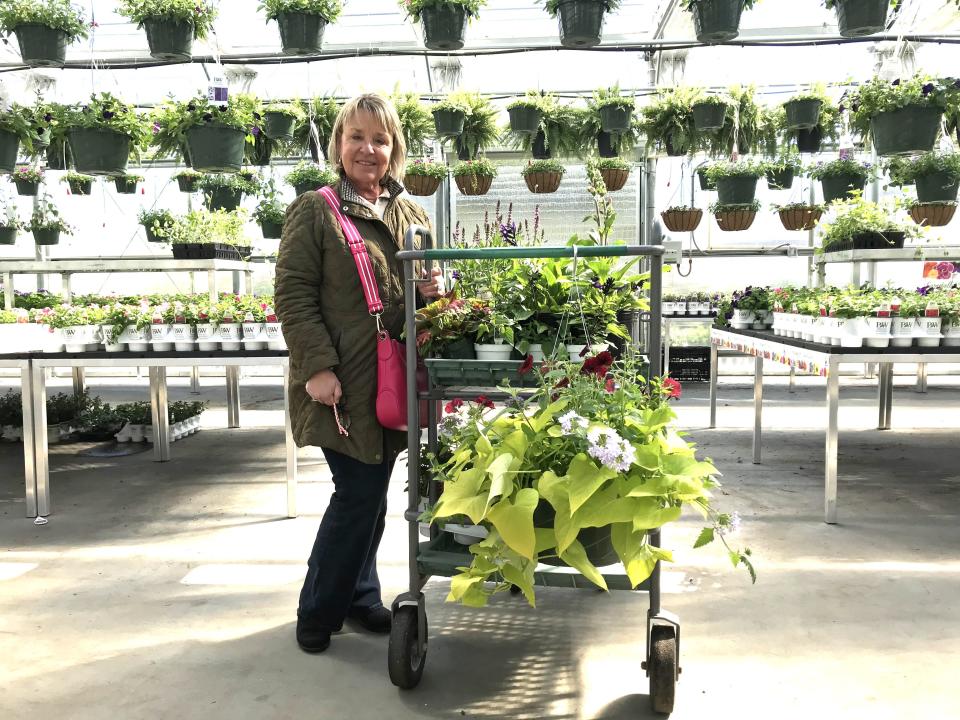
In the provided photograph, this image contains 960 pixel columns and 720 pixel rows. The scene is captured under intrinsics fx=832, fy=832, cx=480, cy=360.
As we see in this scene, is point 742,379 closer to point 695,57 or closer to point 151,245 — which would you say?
point 695,57

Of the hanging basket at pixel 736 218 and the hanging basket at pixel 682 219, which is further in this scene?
the hanging basket at pixel 682 219

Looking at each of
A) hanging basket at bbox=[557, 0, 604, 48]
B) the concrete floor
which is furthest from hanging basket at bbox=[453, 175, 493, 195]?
the concrete floor

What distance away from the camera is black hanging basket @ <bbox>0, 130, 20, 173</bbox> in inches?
186

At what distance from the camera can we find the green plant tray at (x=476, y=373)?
80.6 inches

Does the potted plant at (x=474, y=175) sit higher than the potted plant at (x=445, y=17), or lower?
lower

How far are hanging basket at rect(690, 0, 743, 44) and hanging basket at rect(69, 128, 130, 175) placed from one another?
10.9 feet

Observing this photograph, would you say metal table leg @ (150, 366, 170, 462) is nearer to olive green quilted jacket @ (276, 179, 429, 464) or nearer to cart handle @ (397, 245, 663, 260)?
olive green quilted jacket @ (276, 179, 429, 464)

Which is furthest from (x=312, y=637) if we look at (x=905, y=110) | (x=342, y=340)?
(x=905, y=110)

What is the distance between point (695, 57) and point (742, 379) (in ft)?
11.5

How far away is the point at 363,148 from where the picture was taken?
229 centimetres

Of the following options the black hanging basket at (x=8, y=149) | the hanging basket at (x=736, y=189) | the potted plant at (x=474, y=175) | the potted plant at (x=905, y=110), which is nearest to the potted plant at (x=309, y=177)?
the potted plant at (x=474, y=175)

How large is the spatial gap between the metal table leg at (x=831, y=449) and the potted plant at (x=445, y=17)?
3043 mm

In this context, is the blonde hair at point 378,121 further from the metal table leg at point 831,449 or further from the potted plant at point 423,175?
the potted plant at point 423,175

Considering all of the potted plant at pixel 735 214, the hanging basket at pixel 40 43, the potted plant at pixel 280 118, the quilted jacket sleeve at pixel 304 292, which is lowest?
the quilted jacket sleeve at pixel 304 292
